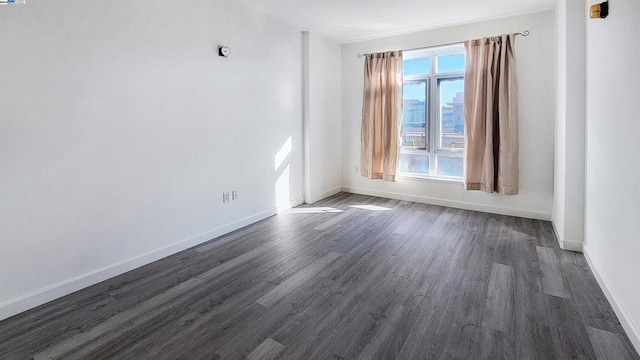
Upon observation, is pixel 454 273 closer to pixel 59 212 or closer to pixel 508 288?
pixel 508 288

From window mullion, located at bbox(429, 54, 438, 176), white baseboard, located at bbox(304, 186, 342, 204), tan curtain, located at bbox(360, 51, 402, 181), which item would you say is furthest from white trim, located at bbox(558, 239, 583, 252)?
white baseboard, located at bbox(304, 186, 342, 204)

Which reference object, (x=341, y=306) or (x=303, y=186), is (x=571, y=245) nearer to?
(x=341, y=306)

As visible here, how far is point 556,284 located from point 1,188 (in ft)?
12.5

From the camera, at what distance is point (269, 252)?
3.14 meters

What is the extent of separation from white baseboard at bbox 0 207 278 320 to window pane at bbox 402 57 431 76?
3.48m

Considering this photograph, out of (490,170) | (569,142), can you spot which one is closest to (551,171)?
(490,170)

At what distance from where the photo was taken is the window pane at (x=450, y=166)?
189 inches

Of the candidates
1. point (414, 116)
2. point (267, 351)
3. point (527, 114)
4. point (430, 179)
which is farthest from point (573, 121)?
point (267, 351)

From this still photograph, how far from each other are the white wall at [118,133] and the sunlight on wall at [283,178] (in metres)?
0.43

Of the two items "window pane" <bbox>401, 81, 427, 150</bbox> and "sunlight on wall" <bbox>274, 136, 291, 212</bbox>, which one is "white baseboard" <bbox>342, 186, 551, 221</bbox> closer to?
"window pane" <bbox>401, 81, 427, 150</bbox>

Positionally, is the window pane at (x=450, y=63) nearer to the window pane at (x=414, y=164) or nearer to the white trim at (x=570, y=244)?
the window pane at (x=414, y=164)

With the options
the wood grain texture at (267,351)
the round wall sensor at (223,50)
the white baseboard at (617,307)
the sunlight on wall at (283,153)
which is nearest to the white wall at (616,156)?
the white baseboard at (617,307)

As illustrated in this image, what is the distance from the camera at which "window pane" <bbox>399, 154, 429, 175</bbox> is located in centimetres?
508

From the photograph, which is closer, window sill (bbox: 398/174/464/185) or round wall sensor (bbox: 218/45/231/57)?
round wall sensor (bbox: 218/45/231/57)
